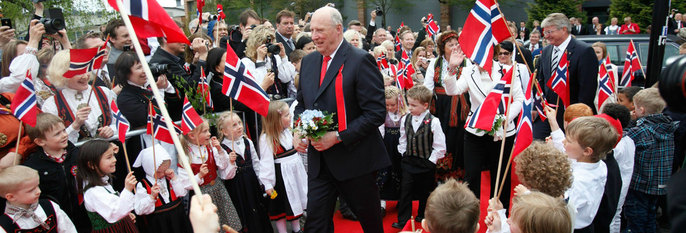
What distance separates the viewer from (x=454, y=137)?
6.08 meters

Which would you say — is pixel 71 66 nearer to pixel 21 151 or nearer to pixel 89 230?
pixel 21 151

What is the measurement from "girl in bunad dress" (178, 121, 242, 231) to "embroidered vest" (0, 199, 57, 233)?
3.60 feet

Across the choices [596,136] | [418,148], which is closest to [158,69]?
[418,148]

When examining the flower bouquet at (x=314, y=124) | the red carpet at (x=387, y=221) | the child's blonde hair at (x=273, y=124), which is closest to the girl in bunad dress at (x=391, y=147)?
the red carpet at (x=387, y=221)

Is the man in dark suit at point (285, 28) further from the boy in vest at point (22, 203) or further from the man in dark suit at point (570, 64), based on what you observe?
the boy in vest at point (22, 203)

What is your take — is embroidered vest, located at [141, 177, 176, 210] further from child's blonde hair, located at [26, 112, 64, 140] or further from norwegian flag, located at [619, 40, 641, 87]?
norwegian flag, located at [619, 40, 641, 87]

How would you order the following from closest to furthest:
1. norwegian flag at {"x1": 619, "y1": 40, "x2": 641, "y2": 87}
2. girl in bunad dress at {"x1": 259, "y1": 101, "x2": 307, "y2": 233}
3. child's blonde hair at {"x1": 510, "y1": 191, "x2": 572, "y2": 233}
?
child's blonde hair at {"x1": 510, "y1": 191, "x2": 572, "y2": 233} < girl in bunad dress at {"x1": 259, "y1": 101, "x2": 307, "y2": 233} < norwegian flag at {"x1": 619, "y1": 40, "x2": 641, "y2": 87}

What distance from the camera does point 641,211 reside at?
16.1 ft

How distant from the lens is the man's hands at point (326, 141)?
3.69 meters

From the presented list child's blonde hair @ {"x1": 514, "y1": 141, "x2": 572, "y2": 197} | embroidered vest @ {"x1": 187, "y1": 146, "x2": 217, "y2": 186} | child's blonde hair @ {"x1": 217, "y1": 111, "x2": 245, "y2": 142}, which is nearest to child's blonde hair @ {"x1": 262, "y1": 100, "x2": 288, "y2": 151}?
child's blonde hair @ {"x1": 217, "y1": 111, "x2": 245, "y2": 142}

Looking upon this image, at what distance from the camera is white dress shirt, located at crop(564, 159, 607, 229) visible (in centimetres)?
334

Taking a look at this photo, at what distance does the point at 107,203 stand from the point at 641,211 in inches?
189

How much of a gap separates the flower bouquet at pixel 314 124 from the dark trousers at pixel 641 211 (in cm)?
328

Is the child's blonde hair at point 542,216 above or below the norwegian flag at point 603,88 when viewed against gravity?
above
